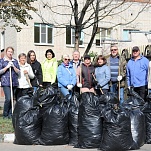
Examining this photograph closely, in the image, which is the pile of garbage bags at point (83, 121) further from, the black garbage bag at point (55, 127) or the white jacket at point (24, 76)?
the white jacket at point (24, 76)

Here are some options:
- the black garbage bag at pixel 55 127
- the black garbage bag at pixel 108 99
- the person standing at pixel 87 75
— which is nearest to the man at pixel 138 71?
the person standing at pixel 87 75

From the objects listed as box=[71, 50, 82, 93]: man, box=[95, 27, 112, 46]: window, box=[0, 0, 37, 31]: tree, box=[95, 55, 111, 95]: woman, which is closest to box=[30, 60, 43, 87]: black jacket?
box=[71, 50, 82, 93]: man

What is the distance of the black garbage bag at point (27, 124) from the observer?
6.47 metres

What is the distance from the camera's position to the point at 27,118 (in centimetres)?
654

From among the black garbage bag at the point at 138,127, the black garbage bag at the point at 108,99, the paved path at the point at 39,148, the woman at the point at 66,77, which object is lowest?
the paved path at the point at 39,148

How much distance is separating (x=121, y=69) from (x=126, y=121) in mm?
2366

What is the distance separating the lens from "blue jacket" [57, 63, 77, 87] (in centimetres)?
815

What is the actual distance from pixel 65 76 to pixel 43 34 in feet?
47.6

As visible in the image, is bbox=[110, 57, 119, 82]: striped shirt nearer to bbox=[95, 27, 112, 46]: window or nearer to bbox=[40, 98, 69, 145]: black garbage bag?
bbox=[40, 98, 69, 145]: black garbage bag

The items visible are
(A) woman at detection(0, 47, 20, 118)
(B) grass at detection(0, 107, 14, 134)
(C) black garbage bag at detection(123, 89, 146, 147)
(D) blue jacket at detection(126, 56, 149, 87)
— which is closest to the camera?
(C) black garbage bag at detection(123, 89, 146, 147)

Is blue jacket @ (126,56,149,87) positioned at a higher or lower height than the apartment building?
lower

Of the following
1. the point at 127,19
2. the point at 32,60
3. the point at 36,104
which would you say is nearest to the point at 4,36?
the point at 127,19

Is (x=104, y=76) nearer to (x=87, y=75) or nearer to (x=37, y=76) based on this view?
(x=87, y=75)

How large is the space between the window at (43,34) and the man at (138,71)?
14.7 meters
